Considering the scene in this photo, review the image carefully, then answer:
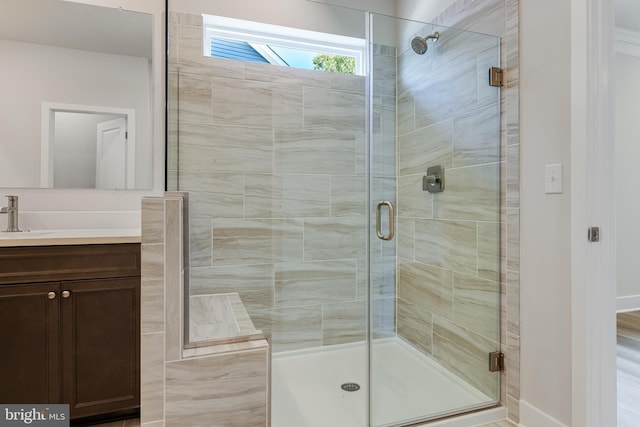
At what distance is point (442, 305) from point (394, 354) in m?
0.40

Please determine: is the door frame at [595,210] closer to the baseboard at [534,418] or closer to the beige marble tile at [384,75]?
the baseboard at [534,418]

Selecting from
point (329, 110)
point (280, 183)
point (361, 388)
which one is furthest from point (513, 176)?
point (361, 388)

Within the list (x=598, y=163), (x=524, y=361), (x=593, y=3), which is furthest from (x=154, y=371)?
(x=593, y=3)

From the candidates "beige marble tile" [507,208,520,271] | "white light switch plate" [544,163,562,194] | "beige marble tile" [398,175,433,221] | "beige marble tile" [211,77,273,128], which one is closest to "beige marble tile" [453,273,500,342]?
"beige marble tile" [507,208,520,271]

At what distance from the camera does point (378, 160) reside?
1.99 m

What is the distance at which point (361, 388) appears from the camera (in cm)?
198

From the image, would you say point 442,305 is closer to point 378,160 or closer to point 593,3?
point 378,160

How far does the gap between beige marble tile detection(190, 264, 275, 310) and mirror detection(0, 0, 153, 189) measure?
0.75 m

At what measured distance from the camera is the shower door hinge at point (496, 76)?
1.80 meters

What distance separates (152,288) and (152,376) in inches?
11.9

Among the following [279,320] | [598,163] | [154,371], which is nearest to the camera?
[154,371]

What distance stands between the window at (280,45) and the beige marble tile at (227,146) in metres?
0.45

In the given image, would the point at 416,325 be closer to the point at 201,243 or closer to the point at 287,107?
the point at 201,243

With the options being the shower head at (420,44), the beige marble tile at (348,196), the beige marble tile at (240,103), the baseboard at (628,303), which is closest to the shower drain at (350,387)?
the beige marble tile at (348,196)
